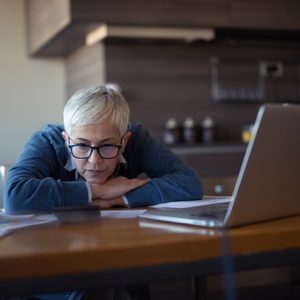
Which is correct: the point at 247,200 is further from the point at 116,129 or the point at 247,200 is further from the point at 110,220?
the point at 116,129

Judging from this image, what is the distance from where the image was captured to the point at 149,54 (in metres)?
3.28

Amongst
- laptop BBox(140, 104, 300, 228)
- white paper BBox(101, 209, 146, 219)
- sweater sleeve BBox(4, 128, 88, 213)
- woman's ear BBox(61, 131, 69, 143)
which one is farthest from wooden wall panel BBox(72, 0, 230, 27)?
laptop BBox(140, 104, 300, 228)

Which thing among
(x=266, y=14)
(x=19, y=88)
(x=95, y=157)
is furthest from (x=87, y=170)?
(x=19, y=88)

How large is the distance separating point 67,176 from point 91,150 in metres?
0.21

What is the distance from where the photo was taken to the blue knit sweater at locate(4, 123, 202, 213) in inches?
47.9

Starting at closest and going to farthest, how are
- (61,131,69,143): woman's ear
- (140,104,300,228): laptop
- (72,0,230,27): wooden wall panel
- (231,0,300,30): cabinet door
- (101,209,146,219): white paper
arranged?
(140,104,300,228): laptop → (101,209,146,219): white paper → (61,131,69,143): woman's ear → (72,0,230,27): wooden wall panel → (231,0,300,30): cabinet door

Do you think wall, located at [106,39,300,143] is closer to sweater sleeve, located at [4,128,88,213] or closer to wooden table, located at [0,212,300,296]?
sweater sleeve, located at [4,128,88,213]

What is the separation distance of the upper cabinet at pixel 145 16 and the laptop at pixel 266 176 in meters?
1.98

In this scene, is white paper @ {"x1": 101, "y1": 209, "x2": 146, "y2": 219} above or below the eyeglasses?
below

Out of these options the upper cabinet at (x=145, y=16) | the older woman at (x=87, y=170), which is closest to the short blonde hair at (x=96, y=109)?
the older woman at (x=87, y=170)

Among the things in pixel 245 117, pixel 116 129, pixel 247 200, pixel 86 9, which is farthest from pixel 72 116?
pixel 245 117

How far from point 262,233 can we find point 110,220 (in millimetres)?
306

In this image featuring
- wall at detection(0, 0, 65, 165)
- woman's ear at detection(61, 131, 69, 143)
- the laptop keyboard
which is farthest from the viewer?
wall at detection(0, 0, 65, 165)

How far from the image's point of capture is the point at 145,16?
2.94m
